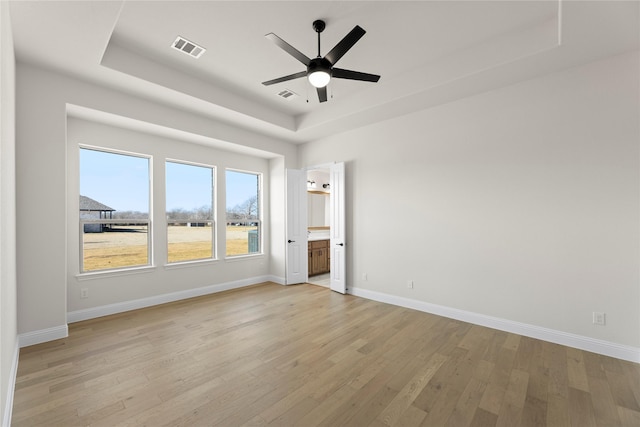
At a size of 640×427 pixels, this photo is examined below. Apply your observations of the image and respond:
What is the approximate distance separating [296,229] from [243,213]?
116cm

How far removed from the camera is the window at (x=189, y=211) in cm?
488

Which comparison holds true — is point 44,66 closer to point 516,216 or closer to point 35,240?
point 35,240

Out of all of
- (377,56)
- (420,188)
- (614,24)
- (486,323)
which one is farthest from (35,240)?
(614,24)

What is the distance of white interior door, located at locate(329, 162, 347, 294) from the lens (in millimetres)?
5113

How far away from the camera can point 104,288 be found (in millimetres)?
4027

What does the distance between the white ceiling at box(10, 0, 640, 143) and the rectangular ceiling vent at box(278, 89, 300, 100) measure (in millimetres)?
110

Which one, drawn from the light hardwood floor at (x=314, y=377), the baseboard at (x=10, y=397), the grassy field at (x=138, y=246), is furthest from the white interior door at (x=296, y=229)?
the baseboard at (x=10, y=397)

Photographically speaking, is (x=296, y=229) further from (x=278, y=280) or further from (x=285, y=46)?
(x=285, y=46)

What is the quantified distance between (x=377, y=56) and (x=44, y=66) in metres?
3.69

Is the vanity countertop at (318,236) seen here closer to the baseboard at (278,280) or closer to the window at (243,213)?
the baseboard at (278,280)

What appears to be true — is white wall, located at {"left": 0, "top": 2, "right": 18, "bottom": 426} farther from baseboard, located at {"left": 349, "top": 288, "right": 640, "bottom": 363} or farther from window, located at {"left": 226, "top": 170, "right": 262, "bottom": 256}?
baseboard, located at {"left": 349, "top": 288, "right": 640, "bottom": 363}

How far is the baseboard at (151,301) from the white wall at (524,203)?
2689mm

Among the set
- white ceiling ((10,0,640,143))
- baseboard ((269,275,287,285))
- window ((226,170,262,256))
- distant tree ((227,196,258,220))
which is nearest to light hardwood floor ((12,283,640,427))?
baseboard ((269,275,287,285))

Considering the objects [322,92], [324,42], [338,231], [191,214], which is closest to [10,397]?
[191,214]
